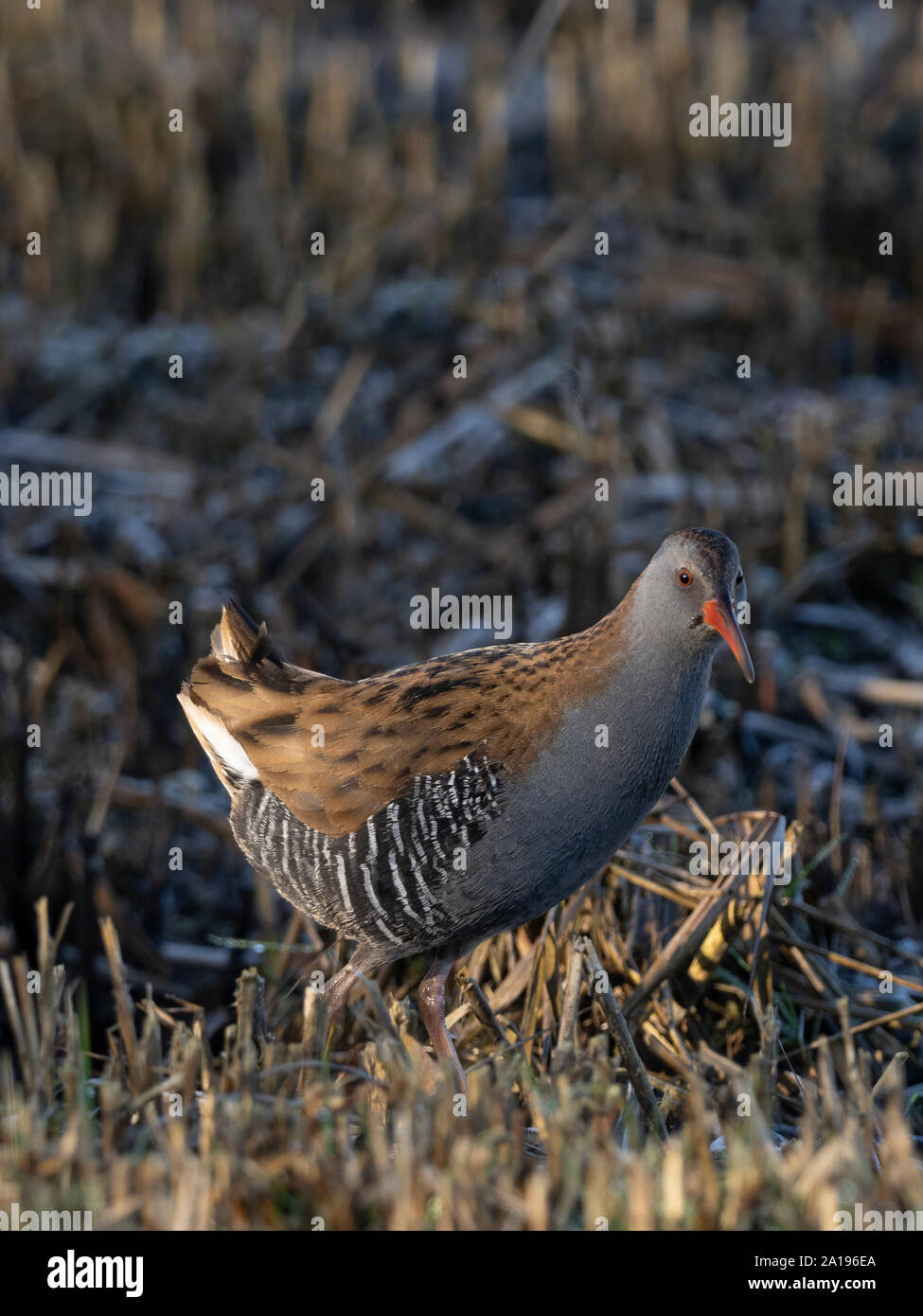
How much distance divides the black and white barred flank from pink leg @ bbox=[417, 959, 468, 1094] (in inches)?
4.2

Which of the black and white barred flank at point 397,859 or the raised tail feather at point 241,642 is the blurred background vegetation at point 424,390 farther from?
the raised tail feather at point 241,642

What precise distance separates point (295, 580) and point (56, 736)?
1.30m

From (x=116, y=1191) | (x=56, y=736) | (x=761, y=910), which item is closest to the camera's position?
(x=116, y=1191)

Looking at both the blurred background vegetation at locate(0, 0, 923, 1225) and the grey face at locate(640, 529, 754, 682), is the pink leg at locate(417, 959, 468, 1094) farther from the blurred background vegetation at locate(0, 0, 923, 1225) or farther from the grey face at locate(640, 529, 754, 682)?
the grey face at locate(640, 529, 754, 682)

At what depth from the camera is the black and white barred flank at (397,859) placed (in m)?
3.73

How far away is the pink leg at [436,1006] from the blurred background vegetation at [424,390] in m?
0.44

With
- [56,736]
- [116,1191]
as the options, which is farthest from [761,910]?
[56,736]

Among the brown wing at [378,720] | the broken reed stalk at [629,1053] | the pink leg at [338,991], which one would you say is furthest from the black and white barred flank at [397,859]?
the broken reed stalk at [629,1053]

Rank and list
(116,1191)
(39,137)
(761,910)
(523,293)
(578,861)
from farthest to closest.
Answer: (39,137), (523,293), (761,910), (578,861), (116,1191)

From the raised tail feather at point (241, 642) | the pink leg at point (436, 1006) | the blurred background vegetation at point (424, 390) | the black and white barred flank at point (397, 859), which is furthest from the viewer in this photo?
the blurred background vegetation at point (424, 390)

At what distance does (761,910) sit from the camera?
13.4 ft

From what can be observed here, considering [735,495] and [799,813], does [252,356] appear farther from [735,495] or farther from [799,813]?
[799,813]

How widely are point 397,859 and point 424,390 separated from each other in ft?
14.9
